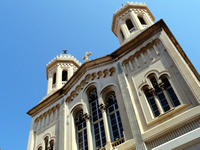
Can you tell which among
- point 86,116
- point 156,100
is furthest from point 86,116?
point 156,100

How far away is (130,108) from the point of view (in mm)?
12227

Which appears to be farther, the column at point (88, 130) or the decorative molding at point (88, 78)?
the decorative molding at point (88, 78)

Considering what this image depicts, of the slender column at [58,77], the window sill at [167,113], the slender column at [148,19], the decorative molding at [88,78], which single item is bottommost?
the window sill at [167,113]

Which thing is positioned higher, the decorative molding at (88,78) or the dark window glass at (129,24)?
the dark window glass at (129,24)

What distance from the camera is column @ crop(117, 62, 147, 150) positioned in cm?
1054

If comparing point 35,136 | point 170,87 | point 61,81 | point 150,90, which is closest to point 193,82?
point 170,87

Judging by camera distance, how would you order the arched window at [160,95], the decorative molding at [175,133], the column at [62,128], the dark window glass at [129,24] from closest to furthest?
the decorative molding at [175,133] → the arched window at [160,95] → the column at [62,128] → the dark window glass at [129,24]

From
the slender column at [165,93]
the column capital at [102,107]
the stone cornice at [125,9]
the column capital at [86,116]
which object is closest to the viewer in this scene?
the slender column at [165,93]

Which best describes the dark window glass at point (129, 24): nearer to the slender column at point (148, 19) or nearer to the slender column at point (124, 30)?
the slender column at point (124, 30)

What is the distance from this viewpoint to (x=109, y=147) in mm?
11609

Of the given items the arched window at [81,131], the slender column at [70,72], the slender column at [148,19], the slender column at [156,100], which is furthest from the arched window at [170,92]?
the slender column at [70,72]

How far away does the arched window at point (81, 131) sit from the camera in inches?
534

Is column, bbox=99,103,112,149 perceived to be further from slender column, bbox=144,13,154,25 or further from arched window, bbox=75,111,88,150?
slender column, bbox=144,13,154,25

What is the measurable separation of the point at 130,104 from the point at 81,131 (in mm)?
4024
